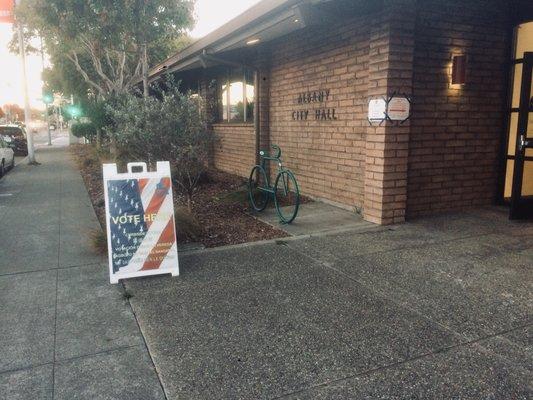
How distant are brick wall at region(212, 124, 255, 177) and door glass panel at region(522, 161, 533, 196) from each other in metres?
5.74

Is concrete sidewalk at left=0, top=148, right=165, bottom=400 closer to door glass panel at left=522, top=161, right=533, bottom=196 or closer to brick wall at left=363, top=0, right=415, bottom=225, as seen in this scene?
brick wall at left=363, top=0, right=415, bottom=225

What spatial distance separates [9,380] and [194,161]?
14.9ft

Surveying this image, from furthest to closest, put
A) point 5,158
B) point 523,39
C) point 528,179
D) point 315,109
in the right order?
1. point 5,158
2. point 315,109
3. point 523,39
4. point 528,179

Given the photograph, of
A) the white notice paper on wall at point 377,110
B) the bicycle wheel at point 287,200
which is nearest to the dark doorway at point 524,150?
the white notice paper on wall at point 377,110

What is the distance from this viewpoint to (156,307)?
13.1 ft

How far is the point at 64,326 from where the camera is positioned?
364 cm

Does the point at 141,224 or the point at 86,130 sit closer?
the point at 141,224

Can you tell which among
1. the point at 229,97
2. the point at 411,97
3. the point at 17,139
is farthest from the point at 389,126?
the point at 17,139

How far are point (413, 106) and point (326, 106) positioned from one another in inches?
68.6

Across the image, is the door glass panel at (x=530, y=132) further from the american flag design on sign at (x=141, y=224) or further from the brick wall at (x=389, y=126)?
the american flag design on sign at (x=141, y=224)

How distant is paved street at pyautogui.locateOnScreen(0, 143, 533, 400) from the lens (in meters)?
2.83

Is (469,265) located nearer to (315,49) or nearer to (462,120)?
(462,120)

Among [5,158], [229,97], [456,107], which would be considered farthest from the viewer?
[5,158]

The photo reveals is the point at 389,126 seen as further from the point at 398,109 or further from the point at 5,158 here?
the point at 5,158
